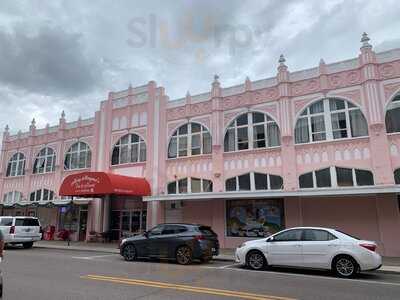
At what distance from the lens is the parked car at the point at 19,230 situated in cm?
1839

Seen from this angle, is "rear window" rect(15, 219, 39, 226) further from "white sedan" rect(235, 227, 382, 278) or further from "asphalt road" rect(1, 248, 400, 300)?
"white sedan" rect(235, 227, 382, 278)

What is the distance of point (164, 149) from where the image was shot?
2252 cm

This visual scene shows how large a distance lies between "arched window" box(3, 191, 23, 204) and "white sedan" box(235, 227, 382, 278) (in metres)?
24.2

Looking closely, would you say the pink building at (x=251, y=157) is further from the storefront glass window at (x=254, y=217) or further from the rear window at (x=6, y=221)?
the rear window at (x=6, y=221)

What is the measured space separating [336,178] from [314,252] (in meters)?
7.23

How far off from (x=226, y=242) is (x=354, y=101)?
1016cm

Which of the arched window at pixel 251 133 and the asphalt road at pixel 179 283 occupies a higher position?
the arched window at pixel 251 133

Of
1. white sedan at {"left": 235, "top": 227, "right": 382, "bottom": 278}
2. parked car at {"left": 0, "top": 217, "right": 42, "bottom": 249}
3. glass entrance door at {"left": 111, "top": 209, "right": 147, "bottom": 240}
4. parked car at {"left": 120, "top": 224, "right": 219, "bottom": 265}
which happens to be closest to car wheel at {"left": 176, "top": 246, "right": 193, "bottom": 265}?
parked car at {"left": 120, "top": 224, "right": 219, "bottom": 265}

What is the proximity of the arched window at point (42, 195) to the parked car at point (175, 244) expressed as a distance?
51.4ft

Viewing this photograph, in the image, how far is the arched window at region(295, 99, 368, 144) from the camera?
674 inches

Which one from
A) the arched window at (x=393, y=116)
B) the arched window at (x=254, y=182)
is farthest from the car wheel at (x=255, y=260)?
the arched window at (x=393, y=116)

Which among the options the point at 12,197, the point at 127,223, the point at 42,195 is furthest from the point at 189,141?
the point at 12,197

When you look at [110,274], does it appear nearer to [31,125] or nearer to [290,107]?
[290,107]

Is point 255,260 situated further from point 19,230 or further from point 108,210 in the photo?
point 108,210
